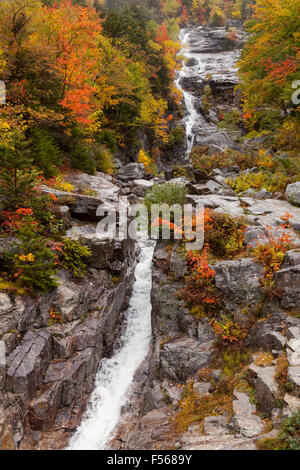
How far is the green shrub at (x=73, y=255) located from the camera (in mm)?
10727

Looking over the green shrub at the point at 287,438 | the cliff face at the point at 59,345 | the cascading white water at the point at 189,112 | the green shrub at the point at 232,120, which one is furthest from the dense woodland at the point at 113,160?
the cascading white water at the point at 189,112

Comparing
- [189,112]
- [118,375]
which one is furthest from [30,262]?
[189,112]

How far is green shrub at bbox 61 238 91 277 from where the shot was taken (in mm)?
10727

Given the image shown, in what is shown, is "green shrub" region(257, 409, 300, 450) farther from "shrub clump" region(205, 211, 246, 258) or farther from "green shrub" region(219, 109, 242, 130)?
"green shrub" region(219, 109, 242, 130)

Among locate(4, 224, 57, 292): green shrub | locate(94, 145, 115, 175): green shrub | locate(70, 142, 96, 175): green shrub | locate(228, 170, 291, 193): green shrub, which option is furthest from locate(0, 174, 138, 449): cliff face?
locate(228, 170, 291, 193): green shrub

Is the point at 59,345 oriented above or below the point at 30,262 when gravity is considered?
below

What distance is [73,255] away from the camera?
1103cm

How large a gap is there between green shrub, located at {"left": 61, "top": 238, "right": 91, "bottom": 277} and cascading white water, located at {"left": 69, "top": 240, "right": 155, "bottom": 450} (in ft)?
13.0

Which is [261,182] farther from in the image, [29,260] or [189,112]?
[189,112]

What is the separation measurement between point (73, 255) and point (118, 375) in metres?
5.31

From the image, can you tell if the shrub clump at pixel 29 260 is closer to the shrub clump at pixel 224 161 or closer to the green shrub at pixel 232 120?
the shrub clump at pixel 224 161

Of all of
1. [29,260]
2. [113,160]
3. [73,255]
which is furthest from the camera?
[113,160]
